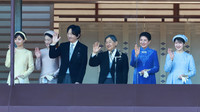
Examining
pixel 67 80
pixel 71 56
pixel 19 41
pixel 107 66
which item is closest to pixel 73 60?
pixel 71 56

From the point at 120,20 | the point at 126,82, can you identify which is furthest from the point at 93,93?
the point at 120,20

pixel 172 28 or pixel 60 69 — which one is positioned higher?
pixel 172 28

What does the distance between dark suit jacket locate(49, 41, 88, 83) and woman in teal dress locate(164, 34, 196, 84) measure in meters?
1.44

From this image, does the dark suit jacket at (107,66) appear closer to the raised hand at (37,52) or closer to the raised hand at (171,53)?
the raised hand at (171,53)

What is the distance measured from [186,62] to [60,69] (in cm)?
217

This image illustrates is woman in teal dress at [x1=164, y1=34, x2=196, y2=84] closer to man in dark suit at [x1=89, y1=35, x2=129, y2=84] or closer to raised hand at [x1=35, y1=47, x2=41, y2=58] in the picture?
man in dark suit at [x1=89, y1=35, x2=129, y2=84]

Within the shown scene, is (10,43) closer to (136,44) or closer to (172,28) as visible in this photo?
(136,44)

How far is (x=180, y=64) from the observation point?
10.0 metres

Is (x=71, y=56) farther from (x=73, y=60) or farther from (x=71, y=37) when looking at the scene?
(x=71, y=37)

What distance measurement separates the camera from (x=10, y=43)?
10.0 m

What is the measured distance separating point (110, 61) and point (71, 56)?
2.23ft

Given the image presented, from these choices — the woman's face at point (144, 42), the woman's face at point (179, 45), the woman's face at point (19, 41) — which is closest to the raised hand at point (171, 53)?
the woman's face at point (179, 45)

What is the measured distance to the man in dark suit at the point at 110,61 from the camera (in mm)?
9938

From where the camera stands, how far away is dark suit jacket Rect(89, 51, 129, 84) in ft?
32.6
